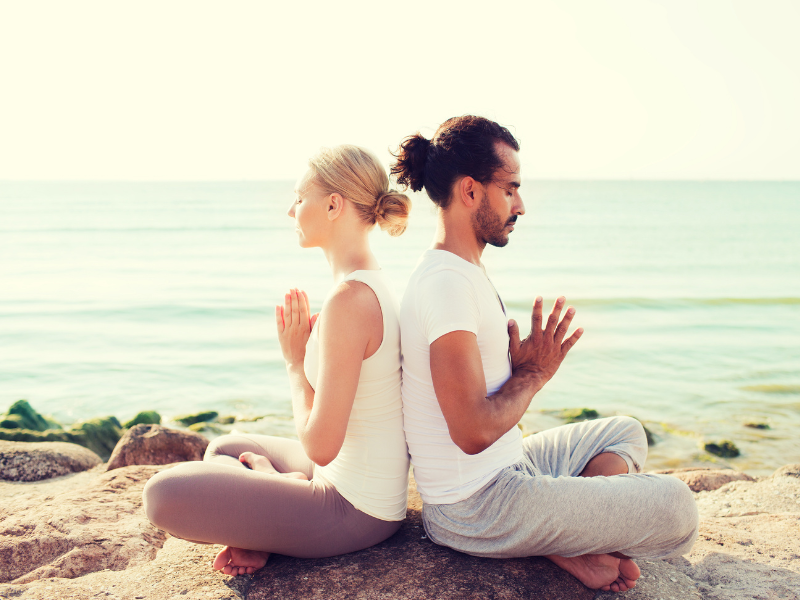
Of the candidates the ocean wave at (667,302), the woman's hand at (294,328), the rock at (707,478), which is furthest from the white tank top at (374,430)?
the ocean wave at (667,302)

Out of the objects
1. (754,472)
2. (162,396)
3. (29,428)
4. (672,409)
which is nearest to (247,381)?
(162,396)

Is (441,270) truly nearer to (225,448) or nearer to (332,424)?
(332,424)

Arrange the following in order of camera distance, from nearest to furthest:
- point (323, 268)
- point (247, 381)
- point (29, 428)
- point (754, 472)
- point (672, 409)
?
point (754, 472)
point (29, 428)
point (672, 409)
point (247, 381)
point (323, 268)

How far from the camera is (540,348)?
105 inches

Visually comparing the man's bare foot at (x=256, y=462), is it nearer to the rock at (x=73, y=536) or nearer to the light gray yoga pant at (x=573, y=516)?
the rock at (x=73, y=536)

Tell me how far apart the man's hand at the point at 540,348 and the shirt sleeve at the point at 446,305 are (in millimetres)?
299

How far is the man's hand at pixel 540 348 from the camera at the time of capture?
263 cm

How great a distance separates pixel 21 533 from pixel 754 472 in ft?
20.2

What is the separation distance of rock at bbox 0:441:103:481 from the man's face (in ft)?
13.3

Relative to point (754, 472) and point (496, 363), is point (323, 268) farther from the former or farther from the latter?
point (496, 363)

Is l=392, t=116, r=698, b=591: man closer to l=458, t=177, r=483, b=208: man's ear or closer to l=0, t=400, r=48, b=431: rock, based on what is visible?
l=458, t=177, r=483, b=208: man's ear

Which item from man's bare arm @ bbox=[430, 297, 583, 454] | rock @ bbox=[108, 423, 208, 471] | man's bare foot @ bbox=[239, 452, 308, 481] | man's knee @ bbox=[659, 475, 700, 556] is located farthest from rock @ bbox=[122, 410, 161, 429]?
man's knee @ bbox=[659, 475, 700, 556]

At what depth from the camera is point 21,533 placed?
312 cm

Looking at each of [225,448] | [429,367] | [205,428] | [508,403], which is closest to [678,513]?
[508,403]
